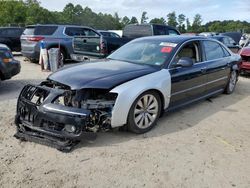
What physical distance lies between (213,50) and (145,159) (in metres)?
3.63

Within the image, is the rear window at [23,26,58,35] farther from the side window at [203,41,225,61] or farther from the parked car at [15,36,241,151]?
the side window at [203,41,225,61]

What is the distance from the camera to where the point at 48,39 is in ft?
38.0

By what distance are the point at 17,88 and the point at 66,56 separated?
474cm

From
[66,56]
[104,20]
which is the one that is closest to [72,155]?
[66,56]

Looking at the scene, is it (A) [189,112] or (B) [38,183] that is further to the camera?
(A) [189,112]

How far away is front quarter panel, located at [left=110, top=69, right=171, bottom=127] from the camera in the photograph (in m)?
4.05

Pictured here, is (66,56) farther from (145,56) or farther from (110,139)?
(110,139)

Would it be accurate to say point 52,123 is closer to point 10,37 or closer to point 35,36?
point 35,36

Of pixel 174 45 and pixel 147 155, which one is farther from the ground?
pixel 174 45

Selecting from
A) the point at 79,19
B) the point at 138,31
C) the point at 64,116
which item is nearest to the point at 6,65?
the point at 64,116

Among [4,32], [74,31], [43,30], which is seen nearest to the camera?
[43,30]

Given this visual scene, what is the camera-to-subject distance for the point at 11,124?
189 inches

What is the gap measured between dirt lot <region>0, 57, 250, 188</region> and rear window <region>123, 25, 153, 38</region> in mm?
8100

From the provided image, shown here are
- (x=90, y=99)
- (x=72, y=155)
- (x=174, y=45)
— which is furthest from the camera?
(x=174, y=45)
